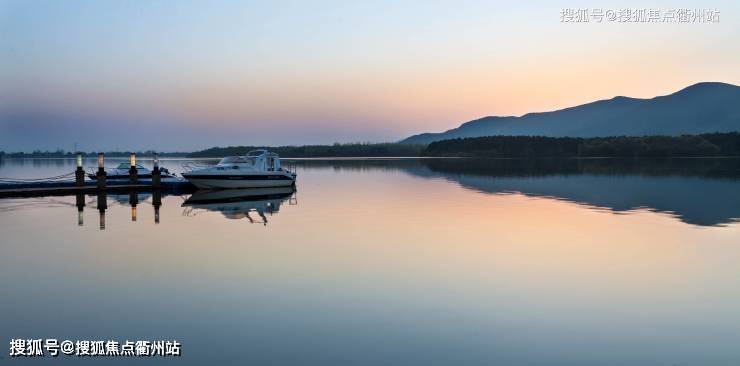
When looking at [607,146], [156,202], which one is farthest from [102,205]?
[607,146]

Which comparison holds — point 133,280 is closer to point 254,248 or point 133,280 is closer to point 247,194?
point 254,248

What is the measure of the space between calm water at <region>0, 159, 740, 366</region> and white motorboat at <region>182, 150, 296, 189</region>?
13156mm

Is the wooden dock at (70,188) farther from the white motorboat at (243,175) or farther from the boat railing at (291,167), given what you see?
the boat railing at (291,167)

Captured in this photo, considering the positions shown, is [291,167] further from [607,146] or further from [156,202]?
[607,146]

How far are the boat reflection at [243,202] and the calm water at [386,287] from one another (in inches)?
74.1

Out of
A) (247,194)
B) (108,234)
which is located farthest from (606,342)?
(247,194)

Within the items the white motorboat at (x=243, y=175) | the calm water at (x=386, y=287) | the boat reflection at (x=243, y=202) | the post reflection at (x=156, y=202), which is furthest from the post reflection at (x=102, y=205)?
the white motorboat at (x=243, y=175)

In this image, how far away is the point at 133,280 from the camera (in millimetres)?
12898

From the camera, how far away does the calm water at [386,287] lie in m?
8.57

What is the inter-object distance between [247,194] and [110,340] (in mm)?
29169

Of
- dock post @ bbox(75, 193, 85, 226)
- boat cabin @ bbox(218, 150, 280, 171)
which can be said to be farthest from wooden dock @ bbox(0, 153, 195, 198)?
boat cabin @ bbox(218, 150, 280, 171)

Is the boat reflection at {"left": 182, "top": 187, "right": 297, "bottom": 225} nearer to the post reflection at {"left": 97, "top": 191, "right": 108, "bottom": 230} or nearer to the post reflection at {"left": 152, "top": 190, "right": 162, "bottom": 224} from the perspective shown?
the post reflection at {"left": 152, "top": 190, "right": 162, "bottom": 224}

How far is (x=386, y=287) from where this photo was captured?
12.1 metres

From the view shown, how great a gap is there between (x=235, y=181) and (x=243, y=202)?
21.7 ft
